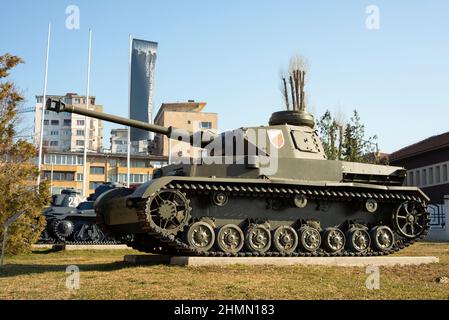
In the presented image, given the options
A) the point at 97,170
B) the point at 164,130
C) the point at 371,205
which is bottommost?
the point at 371,205

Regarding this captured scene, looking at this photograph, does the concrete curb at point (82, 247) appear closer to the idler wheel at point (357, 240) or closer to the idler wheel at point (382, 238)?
the idler wheel at point (357, 240)

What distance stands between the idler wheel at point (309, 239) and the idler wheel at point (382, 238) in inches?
70.9

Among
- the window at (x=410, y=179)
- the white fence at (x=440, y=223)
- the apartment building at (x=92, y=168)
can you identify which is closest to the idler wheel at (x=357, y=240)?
the white fence at (x=440, y=223)

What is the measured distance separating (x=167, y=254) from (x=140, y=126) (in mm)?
3702

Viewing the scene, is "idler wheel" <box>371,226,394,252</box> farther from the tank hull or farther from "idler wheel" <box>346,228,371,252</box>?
"idler wheel" <box>346,228,371,252</box>

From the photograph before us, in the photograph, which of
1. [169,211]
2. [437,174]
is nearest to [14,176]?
[169,211]

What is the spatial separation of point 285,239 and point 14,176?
385 inches

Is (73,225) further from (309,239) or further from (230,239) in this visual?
(309,239)

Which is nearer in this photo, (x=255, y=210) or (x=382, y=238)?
(x=255, y=210)

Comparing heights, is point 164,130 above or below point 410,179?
below

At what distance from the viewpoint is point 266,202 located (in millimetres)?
15602

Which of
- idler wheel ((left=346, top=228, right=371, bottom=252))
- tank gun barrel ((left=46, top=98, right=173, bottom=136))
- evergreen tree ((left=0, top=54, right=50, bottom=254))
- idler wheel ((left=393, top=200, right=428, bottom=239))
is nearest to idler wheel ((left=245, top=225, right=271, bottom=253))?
idler wheel ((left=346, top=228, right=371, bottom=252))

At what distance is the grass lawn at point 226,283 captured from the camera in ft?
31.8
